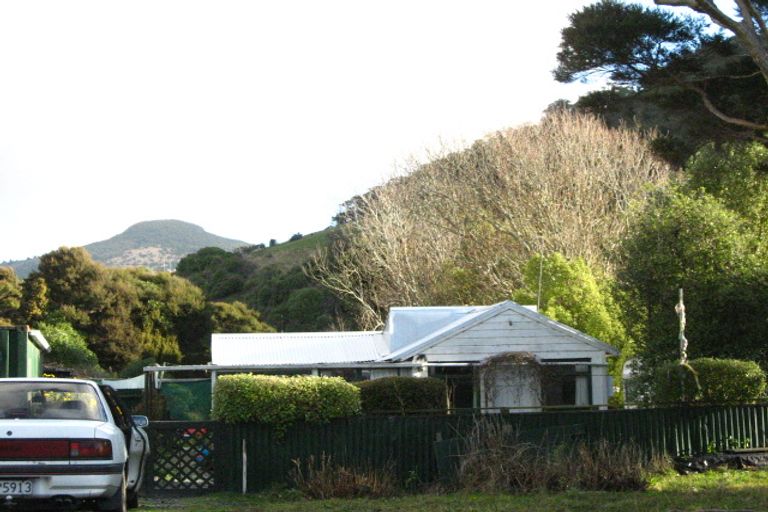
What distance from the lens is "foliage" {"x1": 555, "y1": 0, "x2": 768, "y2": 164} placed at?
1838 centimetres

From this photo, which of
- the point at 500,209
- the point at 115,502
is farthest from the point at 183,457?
the point at 500,209

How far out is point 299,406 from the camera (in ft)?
53.6

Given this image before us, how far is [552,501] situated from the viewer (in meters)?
13.1

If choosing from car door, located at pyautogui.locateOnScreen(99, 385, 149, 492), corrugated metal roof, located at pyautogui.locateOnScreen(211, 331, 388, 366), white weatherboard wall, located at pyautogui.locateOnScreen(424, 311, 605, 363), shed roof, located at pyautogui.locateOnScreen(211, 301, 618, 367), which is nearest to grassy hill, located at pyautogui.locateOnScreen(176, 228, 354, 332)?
corrugated metal roof, located at pyautogui.locateOnScreen(211, 331, 388, 366)

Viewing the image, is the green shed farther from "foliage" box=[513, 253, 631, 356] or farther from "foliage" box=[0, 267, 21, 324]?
"foliage" box=[0, 267, 21, 324]

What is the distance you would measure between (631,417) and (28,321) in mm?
42713

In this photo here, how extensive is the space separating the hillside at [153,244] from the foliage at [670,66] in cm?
10346

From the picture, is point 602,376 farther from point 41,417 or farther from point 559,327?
point 41,417

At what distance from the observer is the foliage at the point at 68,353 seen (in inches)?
1829

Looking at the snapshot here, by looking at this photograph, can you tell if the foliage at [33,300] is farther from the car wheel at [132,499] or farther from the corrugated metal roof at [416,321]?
the car wheel at [132,499]

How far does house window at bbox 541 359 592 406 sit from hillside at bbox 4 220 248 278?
9653cm

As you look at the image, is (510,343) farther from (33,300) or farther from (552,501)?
(33,300)

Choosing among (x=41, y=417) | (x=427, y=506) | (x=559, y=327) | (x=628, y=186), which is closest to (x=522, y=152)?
(x=628, y=186)

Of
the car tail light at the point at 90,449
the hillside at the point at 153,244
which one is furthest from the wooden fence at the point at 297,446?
the hillside at the point at 153,244
